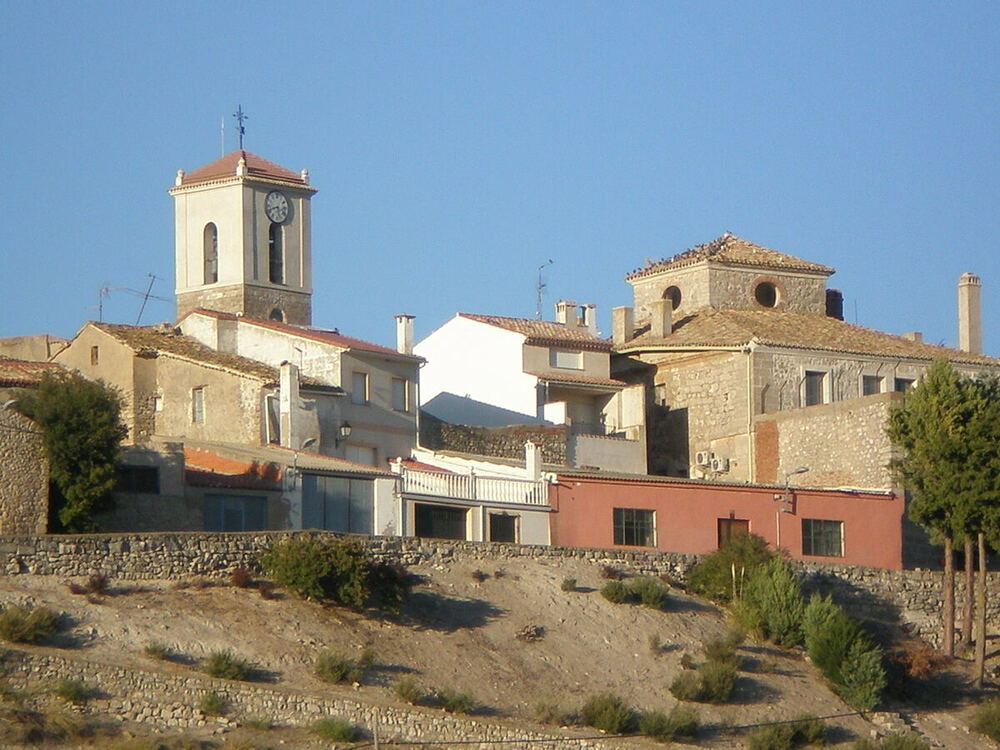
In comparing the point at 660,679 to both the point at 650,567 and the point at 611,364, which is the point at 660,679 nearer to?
the point at 650,567

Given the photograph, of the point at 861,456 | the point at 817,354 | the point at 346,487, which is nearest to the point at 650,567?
the point at 346,487

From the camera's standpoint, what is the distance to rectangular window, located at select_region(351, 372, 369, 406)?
2437 inches

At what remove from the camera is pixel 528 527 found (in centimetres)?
5581

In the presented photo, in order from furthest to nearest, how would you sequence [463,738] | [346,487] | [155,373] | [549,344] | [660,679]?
[549,344] < [155,373] < [346,487] < [660,679] < [463,738]

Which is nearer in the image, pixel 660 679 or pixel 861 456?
pixel 660 679

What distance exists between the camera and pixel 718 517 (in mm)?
58406

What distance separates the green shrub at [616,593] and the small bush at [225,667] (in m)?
10.8

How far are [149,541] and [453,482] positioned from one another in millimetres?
10160

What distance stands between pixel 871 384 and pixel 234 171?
1995 cm

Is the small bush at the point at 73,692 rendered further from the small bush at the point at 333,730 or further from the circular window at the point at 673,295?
the circular window at the point at 673,295

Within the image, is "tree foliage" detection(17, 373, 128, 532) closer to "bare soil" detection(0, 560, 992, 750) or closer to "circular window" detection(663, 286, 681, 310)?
"bare soil" detection(0, 560, 992, 750)

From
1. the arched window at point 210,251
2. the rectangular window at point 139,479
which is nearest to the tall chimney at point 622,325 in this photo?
the arched window at point 210,251

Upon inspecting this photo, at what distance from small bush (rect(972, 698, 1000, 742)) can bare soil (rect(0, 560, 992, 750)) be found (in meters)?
0.24

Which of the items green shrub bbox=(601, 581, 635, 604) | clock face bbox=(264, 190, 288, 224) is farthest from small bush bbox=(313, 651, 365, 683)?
clock face bbox=(264, 190, 288, 224)
